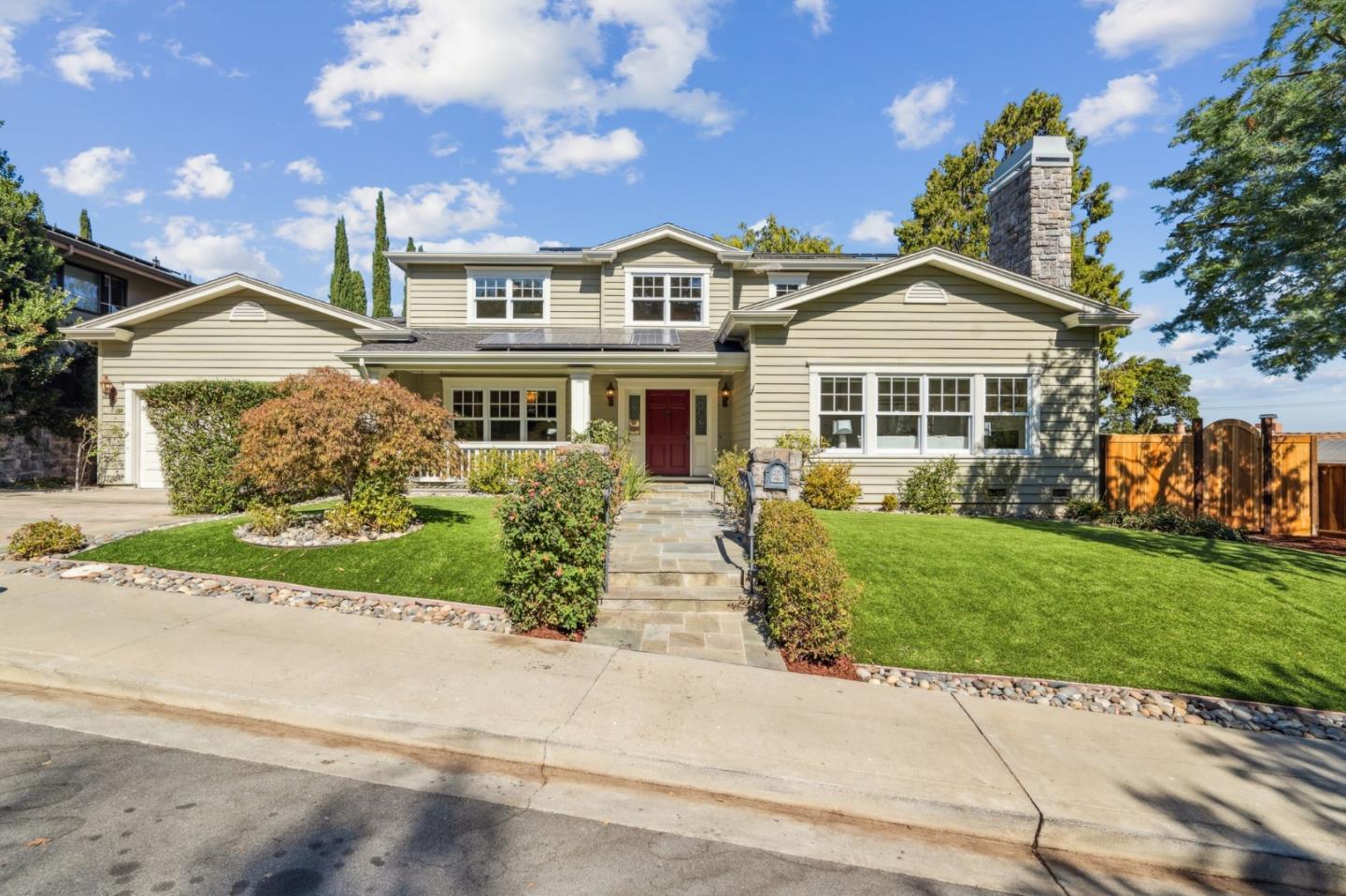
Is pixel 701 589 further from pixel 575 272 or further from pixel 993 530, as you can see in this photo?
pixel 575 272

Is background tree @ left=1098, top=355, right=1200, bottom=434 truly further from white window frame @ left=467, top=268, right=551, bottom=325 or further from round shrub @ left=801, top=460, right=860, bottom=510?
white window frame @ left=467, top=268, right=551, bottom=325

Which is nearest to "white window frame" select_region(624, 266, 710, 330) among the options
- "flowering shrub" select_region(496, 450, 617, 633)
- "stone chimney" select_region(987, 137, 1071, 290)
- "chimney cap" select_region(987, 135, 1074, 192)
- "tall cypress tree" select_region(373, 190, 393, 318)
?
"stone chimney" select_region(987, 137, 1071, 290)

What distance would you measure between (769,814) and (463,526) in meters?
6.48

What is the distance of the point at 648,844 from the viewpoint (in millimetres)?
2949

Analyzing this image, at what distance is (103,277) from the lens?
19469mm

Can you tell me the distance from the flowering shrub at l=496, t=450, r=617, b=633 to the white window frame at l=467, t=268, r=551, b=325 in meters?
11.3

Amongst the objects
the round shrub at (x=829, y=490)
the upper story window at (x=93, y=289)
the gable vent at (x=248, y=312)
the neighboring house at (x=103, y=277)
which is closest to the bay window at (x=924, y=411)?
the round shrub at (x=829, y=490)

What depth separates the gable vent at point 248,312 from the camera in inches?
575

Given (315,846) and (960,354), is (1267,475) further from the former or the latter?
(315,846)

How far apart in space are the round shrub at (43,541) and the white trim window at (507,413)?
846 cm

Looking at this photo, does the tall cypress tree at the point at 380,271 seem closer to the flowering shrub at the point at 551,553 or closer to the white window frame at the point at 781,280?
the white window frame at the point at 781,280

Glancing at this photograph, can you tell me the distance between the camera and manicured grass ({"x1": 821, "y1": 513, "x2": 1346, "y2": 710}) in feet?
16.8

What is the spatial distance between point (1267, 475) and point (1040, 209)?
680cm

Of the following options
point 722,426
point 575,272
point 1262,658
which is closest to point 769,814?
point 1262,658
